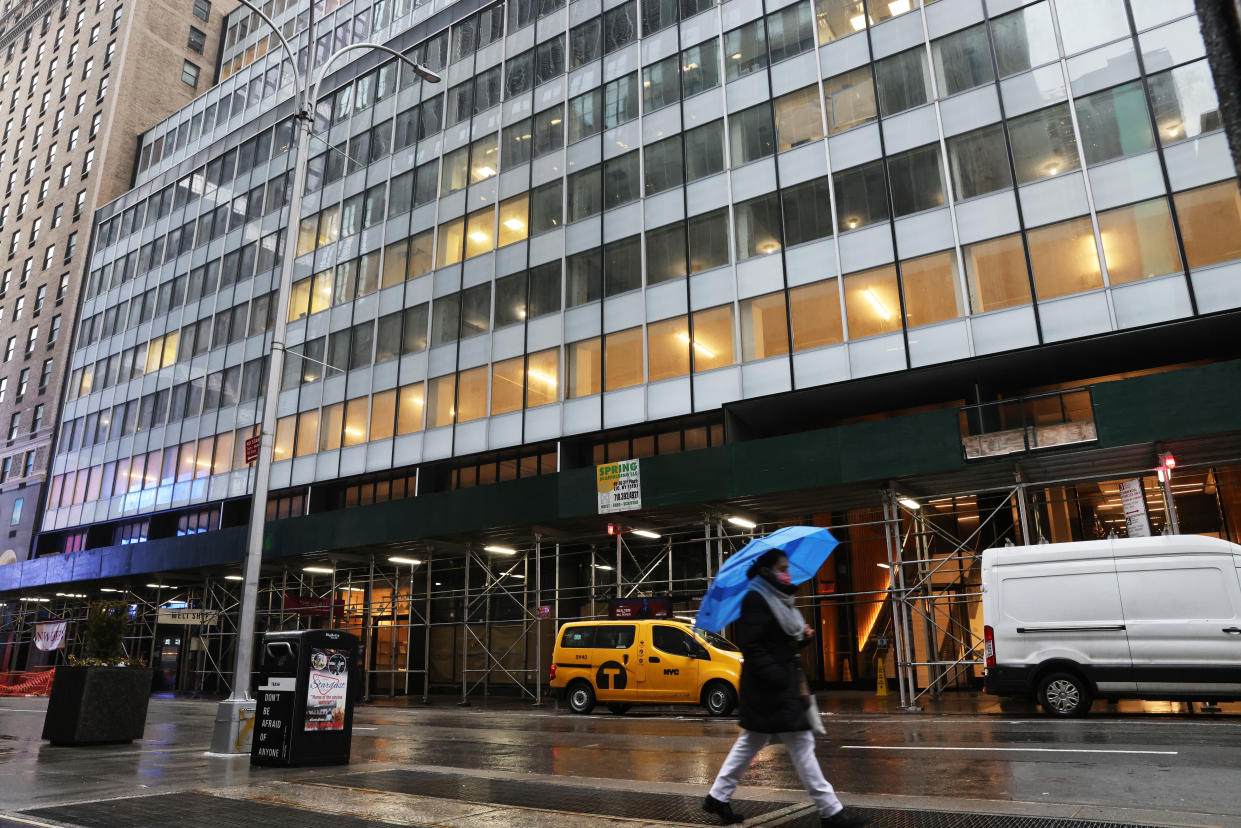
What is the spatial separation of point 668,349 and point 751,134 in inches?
266

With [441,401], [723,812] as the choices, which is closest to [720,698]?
[723,812]

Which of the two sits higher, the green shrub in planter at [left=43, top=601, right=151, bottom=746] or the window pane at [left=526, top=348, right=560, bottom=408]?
the window pane at [left=526, top=348, right=560, bottom=408]

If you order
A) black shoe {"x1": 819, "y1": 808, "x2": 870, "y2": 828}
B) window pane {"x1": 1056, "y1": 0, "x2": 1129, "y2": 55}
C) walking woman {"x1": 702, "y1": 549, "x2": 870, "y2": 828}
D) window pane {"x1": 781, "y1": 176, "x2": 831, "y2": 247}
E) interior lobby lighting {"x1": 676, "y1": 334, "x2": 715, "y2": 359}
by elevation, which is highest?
window pane {"x1": 1056, "y1": 0, "x2": 1129, "y2": 55}

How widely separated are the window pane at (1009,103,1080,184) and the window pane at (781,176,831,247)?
4.72 metres

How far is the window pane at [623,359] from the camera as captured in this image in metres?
25.2

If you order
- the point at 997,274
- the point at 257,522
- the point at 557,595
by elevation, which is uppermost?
the point at 997,274

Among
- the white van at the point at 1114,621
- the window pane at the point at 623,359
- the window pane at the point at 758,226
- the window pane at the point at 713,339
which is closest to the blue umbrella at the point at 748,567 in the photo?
the white van at the point at 1114,621

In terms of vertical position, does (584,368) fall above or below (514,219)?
below

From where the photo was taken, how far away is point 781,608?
18.7ft

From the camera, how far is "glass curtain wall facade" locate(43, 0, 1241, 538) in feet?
64.4

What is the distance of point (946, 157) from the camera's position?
21.5 metres

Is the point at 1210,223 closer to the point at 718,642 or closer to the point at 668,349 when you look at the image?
the point at 668,349

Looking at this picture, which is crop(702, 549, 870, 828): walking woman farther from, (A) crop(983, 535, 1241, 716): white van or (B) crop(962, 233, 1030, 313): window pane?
(B) crop(962, 233, 1030, 313): window pane

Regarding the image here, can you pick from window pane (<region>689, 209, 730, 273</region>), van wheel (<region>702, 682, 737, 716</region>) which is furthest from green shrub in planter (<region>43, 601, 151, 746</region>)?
window pane (<region>689, 209, 730, 273</region>)
